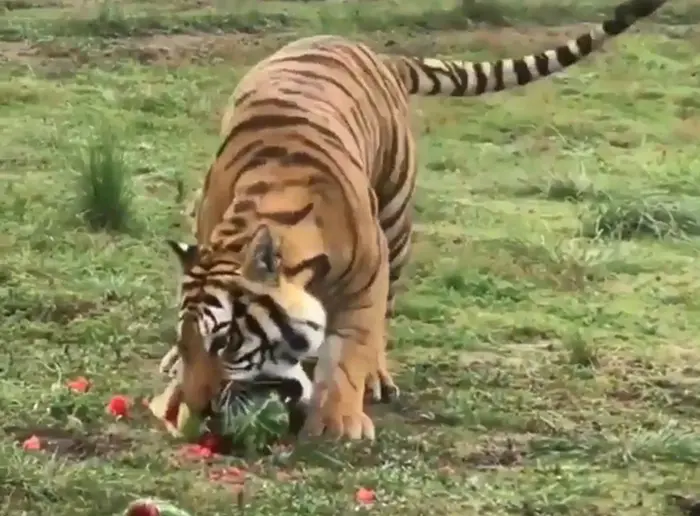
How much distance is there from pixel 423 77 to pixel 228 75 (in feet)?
10.5

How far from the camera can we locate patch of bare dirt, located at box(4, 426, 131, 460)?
3.21 m

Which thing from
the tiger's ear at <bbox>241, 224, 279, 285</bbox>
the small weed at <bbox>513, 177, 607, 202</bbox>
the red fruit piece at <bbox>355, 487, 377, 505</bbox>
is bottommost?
the small weed at <bbox>513, 177, 607, 202</bbox>

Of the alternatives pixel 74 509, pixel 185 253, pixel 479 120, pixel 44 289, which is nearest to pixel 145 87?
pixel 479 120

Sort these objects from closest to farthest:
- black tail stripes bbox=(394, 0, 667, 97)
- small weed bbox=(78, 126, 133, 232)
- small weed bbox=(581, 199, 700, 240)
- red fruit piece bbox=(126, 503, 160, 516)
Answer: red fruit piece bbox=(126, 503, 160, 516) → black tail stripes bbox=(394, 0, 667, 97) → small weed bbox=(78, 126, 133, 232) → small weed bbox=(581, 199, 700, 240)

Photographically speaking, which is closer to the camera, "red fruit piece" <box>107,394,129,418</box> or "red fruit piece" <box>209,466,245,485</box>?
"red fruit piece" <box>209,466,245,485</box>

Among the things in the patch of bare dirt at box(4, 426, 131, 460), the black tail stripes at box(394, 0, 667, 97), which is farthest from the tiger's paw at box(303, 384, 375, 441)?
the black tail stripes at box(394, 0, 667, 97)

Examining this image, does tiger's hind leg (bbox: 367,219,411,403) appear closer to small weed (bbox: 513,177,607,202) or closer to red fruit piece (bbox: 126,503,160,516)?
red fruit piece (bbox: 126,503,160,516)

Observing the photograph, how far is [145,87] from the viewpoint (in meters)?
7.20

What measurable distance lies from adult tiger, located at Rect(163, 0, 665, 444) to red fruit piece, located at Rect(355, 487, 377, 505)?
1.21 ft

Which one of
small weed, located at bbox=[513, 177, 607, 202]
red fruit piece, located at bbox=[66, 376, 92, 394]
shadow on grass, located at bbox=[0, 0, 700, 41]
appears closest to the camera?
red fruit piece, located at bbox=[66, 376, 92, 394]

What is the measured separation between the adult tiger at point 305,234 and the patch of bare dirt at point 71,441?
0.24 meters

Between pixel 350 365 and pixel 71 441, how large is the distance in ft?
2.12

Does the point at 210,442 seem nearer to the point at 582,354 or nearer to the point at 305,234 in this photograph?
the point at 305,234

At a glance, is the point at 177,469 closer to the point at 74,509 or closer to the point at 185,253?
the point at 74,509
